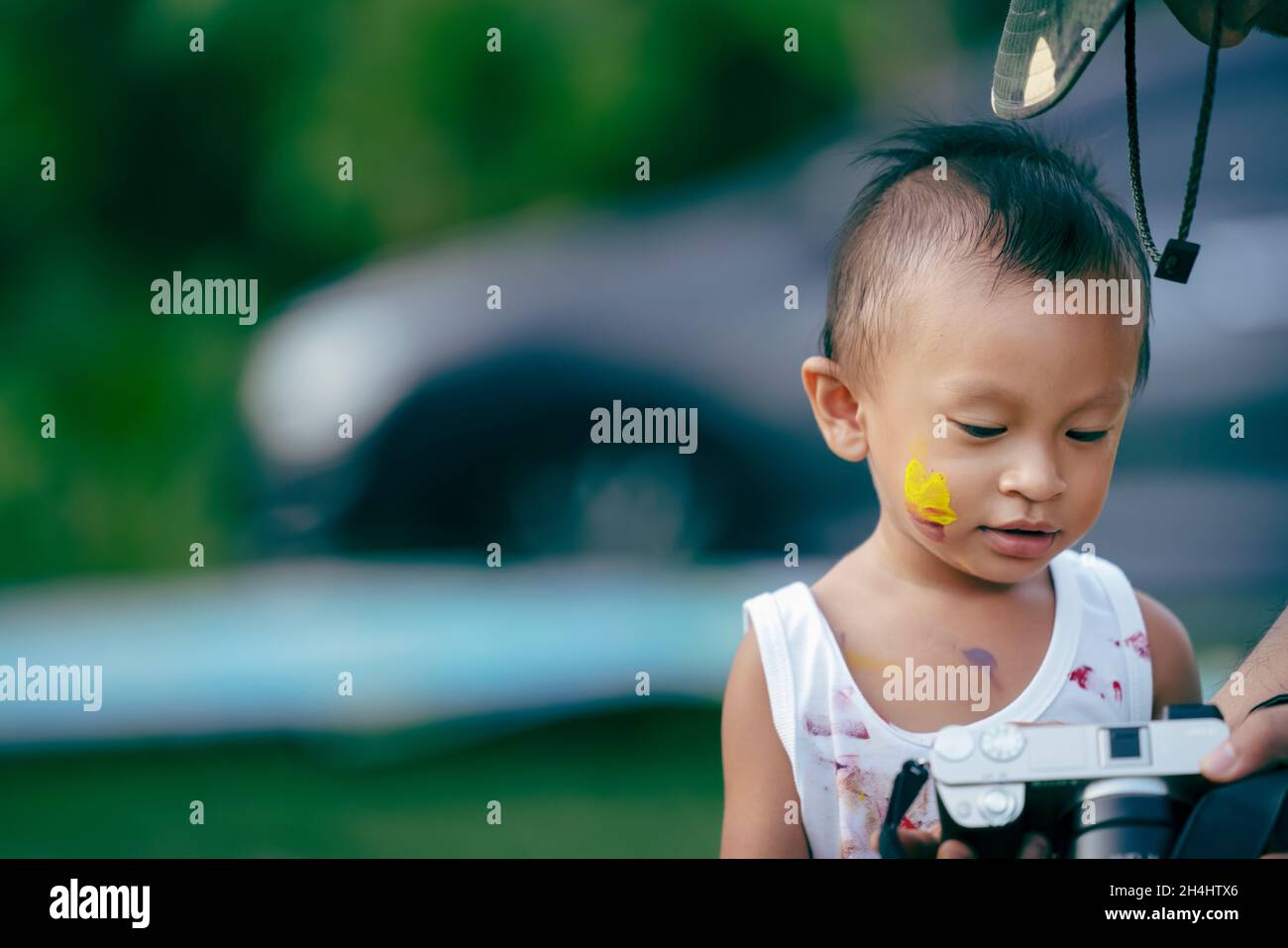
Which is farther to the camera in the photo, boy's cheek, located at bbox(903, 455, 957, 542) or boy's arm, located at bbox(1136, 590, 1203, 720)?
boy's arm, located at bbox(1136, 590, 1203, 720)

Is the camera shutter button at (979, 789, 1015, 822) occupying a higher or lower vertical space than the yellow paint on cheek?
lower

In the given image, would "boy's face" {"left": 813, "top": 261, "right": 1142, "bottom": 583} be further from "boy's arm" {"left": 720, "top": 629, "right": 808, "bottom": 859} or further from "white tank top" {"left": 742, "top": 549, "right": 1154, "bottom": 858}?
"boy's arm" {"left": 720, "top": 629, "right": 808, "bottom": 859}

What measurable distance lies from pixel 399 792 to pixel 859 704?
780 mm

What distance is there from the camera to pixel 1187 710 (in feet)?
5.52

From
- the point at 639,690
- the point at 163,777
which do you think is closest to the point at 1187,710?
the point at 639,690

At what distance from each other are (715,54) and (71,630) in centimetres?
134

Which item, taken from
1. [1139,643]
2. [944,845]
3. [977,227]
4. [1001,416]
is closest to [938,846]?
[944,845]

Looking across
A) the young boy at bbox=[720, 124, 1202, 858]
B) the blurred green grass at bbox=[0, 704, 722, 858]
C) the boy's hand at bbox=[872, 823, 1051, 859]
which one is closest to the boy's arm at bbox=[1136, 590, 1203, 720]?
the young boy at bbox=[720, 124, 1202, 858]

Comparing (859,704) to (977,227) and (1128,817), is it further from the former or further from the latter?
(977,227)

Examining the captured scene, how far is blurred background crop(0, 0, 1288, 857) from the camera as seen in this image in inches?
83.3

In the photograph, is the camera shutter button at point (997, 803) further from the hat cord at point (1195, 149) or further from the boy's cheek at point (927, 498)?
the hat cord at point (1195, 149)

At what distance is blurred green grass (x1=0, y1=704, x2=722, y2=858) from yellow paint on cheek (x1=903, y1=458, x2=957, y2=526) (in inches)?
20.5

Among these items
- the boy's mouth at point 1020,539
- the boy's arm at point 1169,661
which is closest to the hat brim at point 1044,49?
the boy's mouth at point 1020,539
